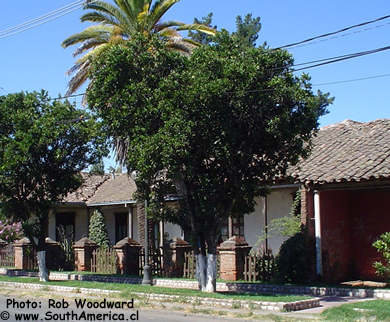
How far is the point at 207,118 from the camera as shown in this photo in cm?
1423

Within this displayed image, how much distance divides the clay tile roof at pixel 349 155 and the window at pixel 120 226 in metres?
11.8

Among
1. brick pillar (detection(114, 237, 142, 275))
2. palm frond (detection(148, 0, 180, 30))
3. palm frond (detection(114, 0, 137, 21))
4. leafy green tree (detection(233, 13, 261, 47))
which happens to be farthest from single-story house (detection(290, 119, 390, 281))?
leafy green tree (detection(233, 13, 261, 47))

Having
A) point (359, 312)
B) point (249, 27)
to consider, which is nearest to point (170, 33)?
point (359, 312)

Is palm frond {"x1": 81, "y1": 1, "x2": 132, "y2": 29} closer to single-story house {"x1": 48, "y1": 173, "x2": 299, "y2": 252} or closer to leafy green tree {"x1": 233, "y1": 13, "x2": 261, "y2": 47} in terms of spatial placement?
single-story house {"x1": 48, "y1": 173, "x2": 299, "y2": 252}

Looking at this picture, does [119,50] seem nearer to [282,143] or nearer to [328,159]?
[282,143]

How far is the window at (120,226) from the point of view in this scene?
30016 mm

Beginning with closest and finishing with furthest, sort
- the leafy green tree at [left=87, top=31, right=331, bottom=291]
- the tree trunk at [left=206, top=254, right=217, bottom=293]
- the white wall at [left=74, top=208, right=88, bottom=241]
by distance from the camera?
the leafy green tree at [left=87, top=31, right=331, bottom=291]
the tree trunk at [left=206, top=254, right=217, bottom=293]
the white wall at [left=74, top=208, right=88, bottom=241]

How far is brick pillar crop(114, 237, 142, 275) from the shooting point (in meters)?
22.5

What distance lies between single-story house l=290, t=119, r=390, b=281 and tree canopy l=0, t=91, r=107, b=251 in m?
7.21

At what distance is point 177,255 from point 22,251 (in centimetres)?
894

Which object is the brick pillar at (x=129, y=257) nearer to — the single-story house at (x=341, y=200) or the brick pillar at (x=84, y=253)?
the brick pillar at (x=84, y=253)

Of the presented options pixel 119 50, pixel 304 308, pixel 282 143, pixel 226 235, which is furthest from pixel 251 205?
pixel 226 235

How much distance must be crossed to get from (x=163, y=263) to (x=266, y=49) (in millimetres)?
9999

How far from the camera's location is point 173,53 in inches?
607
